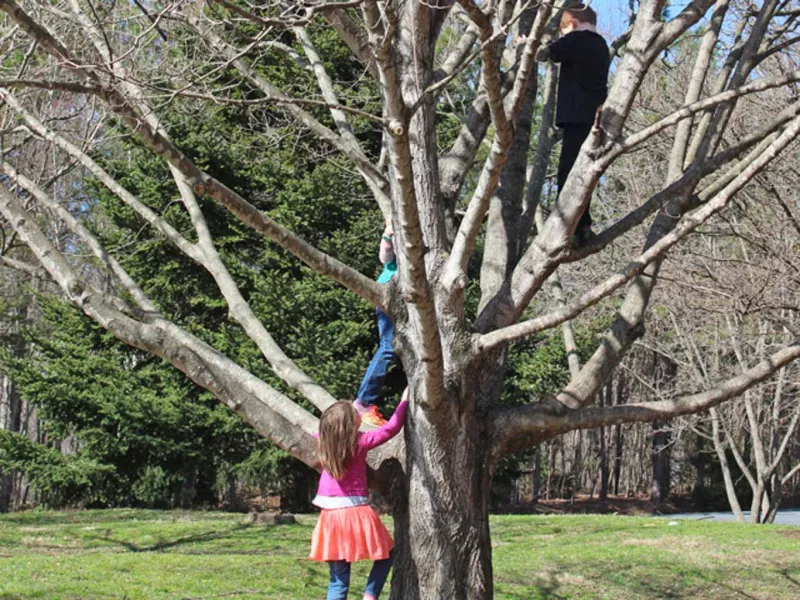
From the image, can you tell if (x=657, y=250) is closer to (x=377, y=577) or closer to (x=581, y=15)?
(x=581, y=15)

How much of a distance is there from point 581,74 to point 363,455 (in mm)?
2115

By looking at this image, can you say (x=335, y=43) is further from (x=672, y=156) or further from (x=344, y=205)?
(x=672, y=156)

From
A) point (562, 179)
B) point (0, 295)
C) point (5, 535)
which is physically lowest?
point (5, 535)

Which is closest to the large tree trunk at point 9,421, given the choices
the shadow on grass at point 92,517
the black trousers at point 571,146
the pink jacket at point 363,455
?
the shadow on grass at point 92,517

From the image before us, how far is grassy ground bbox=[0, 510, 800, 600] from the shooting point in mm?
7086

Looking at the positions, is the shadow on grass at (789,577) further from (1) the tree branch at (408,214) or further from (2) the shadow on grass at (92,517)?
(2) the shadow on grass at (92,517)

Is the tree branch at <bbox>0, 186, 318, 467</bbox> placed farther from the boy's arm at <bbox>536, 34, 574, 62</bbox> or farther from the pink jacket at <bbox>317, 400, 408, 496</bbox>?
the boy's arm at <bbox>536, 34, 574, 62</bbox>

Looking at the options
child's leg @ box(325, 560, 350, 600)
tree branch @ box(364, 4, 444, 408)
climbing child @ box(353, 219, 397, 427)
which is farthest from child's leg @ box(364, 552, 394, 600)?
tree branch @ box(364, 4, 444, 408)

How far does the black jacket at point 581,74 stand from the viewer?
4.23 meters

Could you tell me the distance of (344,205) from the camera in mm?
15000

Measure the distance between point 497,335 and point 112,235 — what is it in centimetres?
1304

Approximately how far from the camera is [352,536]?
3.84 metres

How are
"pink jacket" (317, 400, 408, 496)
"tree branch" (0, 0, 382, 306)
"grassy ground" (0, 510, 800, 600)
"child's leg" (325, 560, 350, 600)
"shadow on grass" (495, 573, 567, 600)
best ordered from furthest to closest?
"shadow on grass" (495, 573, 567, 600) → "grassy ground" (0, 510, 800, 600) → "child's leg" (325, 560, 350, 600) → "pink jacket" (317, 400, 408, 496) → "tree branch" (0, 0, 382, 306)

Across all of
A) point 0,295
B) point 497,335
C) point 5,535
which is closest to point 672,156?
point 497,335
